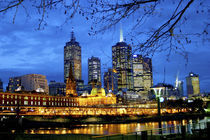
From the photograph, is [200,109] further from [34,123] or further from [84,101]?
[34,123]

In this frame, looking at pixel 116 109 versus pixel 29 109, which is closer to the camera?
pixel 29 109

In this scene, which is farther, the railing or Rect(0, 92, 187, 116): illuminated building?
Rect(0, 92, 187, 116): illuminated building

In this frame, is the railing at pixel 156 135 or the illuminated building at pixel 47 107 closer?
the railing at pixel 156 135

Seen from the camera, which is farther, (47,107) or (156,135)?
(47,107)

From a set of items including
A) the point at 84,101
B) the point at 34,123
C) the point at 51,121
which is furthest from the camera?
the point at 84,101

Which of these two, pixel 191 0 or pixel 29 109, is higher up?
pixel 191 0

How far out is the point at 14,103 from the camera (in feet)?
392

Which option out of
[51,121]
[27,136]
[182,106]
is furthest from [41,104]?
[27,136]

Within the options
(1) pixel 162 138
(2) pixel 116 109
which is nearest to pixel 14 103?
(2) pixel 116 109

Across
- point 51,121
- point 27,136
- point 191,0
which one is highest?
point 191,0

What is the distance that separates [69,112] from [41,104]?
17573 mm

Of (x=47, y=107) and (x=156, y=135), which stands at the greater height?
(x=156, y=135)

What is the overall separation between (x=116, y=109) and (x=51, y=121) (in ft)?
222

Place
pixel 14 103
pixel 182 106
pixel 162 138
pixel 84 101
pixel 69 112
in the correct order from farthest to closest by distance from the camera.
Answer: pixel 84 101
pixel 182 106
pixel 69 112
pixel 14 103
pixel 162 138
